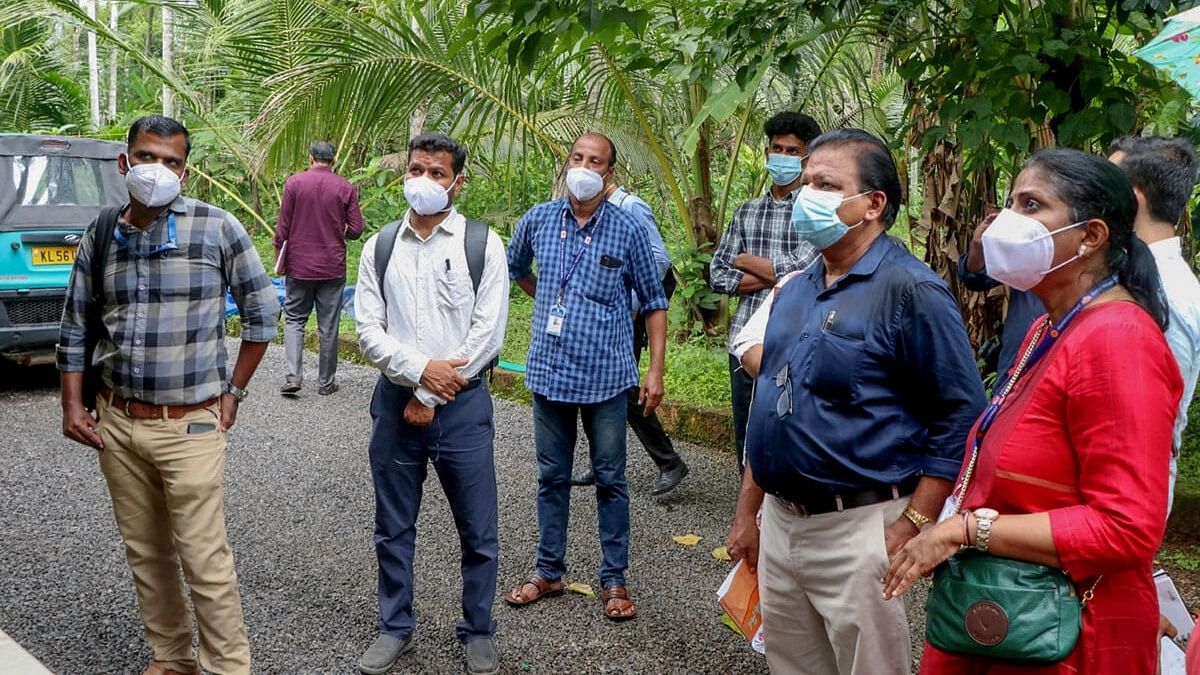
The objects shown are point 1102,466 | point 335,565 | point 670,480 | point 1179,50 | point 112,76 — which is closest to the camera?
point 1102,466

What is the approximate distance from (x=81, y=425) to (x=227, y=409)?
0.46m

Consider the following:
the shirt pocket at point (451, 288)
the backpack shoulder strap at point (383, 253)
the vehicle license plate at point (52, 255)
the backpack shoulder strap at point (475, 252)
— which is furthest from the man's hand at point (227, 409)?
the vehicle license plate at point (52, 255)

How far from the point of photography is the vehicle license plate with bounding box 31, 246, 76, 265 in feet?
29.1

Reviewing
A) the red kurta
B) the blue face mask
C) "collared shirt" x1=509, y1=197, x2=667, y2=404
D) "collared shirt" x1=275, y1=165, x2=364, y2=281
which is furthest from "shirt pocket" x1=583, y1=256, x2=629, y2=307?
"collared shirt" x1=275, y1=165, x2=364, y2=281

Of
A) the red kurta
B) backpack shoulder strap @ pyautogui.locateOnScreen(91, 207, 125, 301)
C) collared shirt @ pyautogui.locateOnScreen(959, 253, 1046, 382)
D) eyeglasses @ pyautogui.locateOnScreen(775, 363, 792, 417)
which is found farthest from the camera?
backpack shoulder strap @ pyautogui.locateOnScreen(91, 207, 125, 301)

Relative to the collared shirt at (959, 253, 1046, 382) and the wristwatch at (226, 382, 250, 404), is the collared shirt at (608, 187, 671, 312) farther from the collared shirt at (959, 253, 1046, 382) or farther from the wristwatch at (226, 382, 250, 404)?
the wristwatch at (226, 382, 250, 404)

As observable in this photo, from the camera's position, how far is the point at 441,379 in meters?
3.81

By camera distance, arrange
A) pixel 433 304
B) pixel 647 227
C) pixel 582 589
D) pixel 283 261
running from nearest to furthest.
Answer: pixel 433 304
pixel 582 589
pixel 647 227
pixel 283 261

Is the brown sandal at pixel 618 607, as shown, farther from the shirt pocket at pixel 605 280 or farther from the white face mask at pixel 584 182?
the white face mask at pixel 584 182

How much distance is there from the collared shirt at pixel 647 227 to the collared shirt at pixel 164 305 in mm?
1719

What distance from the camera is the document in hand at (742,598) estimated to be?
316 cm

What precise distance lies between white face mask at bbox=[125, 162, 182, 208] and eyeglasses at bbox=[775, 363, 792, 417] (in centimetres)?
208

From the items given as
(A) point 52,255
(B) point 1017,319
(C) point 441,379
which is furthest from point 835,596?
(A) point 52,255

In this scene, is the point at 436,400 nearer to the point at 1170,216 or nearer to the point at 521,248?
the point at 521,248
